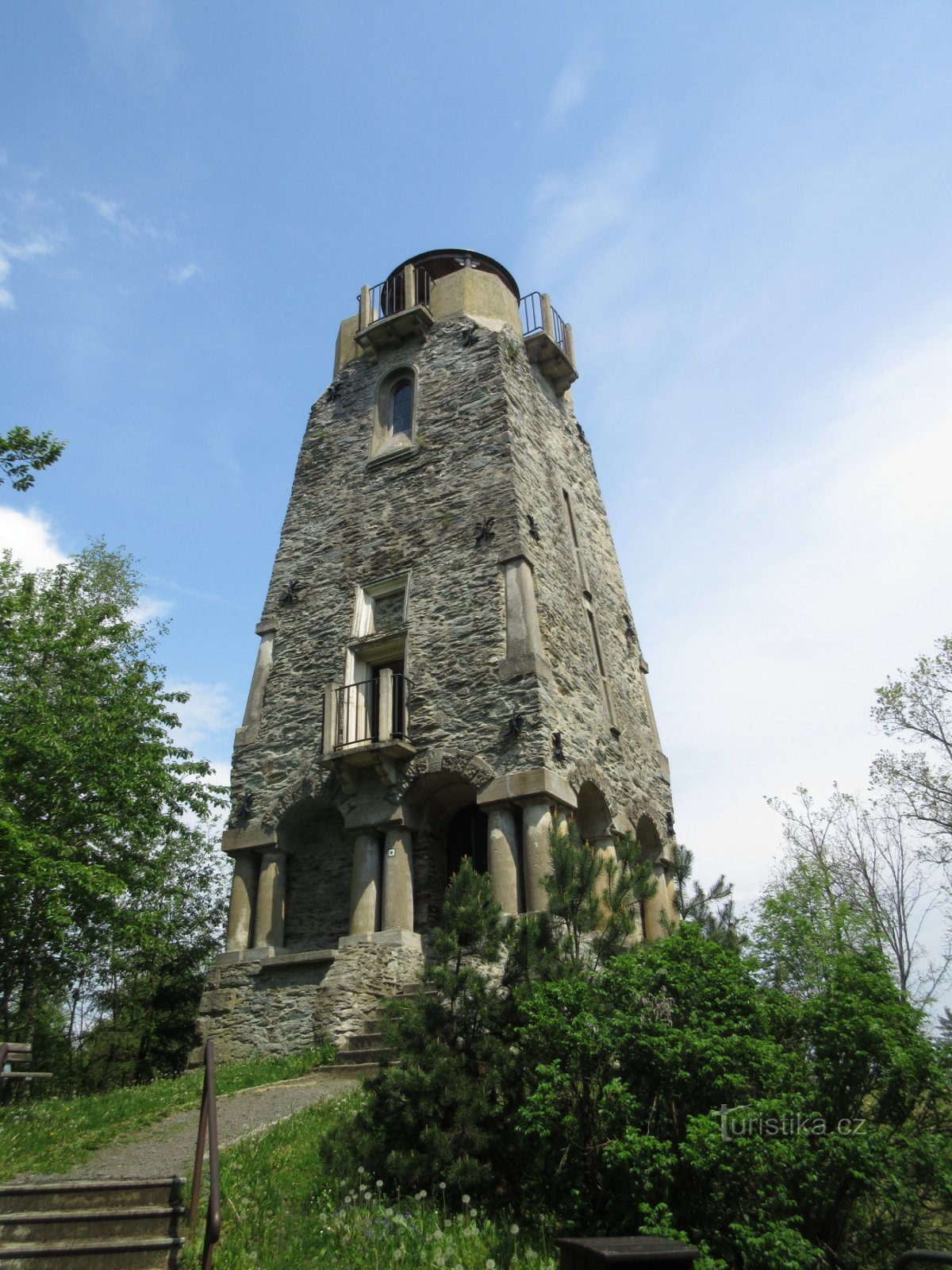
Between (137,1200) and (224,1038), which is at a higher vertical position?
(224,1038)

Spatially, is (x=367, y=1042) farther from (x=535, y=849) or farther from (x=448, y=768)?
(x=448, y=768)

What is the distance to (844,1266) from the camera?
5.39 meters

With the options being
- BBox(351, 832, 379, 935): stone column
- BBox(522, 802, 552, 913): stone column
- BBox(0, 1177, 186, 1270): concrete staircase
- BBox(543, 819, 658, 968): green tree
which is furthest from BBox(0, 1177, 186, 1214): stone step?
BBox(351, 832, 379, 935): stone column

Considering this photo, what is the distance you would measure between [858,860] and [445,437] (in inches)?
652

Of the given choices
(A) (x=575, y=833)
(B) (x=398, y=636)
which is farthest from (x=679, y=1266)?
(B) (x=398, y=636)

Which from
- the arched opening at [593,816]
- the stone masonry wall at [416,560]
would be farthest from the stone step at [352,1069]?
the arched opening at [593,816]

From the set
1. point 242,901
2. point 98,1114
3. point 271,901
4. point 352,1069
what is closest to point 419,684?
point 271,901

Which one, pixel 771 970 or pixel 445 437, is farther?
pixel 445 437

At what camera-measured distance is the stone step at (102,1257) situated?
517 centimetres

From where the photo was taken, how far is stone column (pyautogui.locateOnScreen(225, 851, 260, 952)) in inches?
529

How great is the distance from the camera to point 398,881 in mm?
12812

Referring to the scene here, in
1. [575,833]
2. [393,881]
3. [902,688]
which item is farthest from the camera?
[902,688]

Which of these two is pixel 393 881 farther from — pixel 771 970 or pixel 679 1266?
pixel 679 1266

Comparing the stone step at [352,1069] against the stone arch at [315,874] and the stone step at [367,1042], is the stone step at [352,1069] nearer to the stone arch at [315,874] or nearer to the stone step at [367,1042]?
the stone step at [367,1042]
